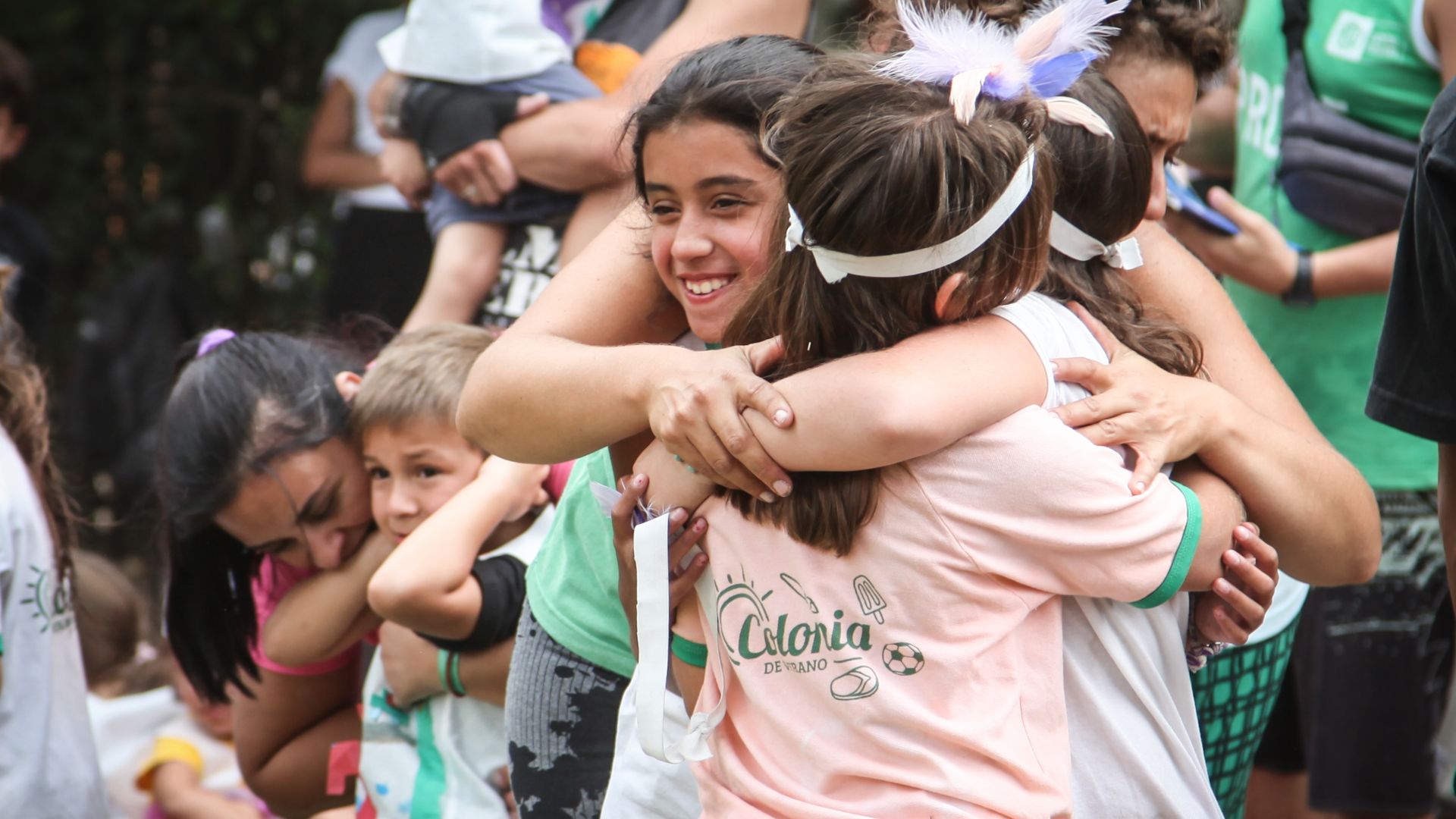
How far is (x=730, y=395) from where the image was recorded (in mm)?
1540

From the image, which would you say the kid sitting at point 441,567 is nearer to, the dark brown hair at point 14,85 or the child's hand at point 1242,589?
the child's hand at point 1242,589

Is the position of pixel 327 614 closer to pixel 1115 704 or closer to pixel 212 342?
pixel 212 342

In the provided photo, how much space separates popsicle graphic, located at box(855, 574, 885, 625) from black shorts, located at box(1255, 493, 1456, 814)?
60.0 inches

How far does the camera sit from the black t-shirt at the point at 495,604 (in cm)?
233

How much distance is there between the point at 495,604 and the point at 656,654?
2.47 feet

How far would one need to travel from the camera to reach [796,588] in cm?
154

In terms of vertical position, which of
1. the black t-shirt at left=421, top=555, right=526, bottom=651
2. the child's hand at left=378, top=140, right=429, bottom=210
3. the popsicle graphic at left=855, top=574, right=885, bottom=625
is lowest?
the black t-shirt at left=421, top=555, right=526, bottom=651

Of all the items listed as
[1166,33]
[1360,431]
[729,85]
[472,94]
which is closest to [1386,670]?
[1360,431]

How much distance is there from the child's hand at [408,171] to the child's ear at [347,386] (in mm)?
636

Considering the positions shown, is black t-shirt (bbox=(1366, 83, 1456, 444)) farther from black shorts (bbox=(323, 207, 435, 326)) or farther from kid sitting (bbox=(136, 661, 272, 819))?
black shorts (bbox=(323, 207, 435, 326))

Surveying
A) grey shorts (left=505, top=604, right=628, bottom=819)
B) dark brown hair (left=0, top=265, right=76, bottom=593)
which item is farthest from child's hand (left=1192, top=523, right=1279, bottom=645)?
dark brown hair (left=0, top=265, right=76, bottom=593)

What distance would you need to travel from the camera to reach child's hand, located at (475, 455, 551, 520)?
239 centimetres

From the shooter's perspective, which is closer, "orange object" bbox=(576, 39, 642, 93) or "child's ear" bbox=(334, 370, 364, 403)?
"child's ear" bbox=(334, 370, 364, 403)

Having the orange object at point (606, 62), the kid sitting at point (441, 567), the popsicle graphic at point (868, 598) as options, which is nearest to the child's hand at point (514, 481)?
the kid sitting at point (441, 567)
